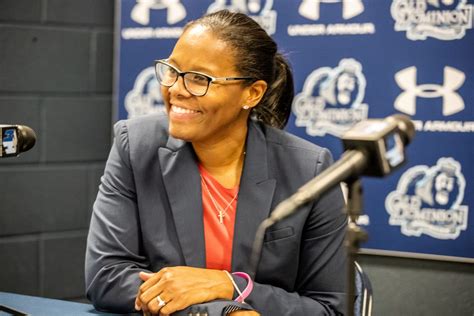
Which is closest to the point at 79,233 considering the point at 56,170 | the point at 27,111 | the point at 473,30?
the point at 56,170

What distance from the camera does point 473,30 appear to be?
8.63 ft

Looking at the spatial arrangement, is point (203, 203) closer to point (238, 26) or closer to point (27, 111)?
point (238, 26)

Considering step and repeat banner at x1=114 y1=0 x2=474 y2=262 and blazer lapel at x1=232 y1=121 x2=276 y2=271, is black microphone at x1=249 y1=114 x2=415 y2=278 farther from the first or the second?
step and repeat banner at x1=114 y1=0 x2=474 y2=262

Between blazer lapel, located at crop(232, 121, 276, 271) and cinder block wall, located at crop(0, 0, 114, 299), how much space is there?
59.7 inches

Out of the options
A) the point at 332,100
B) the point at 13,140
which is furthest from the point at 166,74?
the point at 332,100

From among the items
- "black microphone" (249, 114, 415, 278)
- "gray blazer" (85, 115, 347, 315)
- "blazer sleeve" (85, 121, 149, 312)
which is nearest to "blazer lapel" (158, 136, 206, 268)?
"gray blazer" (85, 115, 347, 315)

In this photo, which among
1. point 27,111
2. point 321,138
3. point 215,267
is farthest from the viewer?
point 27,111

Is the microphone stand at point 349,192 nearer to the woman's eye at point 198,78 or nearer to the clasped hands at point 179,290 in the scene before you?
the clasped hands at point 179,290

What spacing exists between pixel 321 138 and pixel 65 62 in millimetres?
1211

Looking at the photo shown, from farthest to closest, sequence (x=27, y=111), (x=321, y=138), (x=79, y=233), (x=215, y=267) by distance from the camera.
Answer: (x=79, y=233)
(x=27, y=111)
(x=321, y=138)
(x=215, y=267)

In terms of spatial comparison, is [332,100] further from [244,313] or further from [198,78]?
[244,313]

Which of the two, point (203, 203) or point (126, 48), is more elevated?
point (126, 48)

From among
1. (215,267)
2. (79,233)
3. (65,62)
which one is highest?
(65,62)

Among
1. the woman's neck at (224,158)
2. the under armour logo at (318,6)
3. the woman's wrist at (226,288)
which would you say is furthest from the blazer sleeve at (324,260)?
the under armour logo at (318,6)
